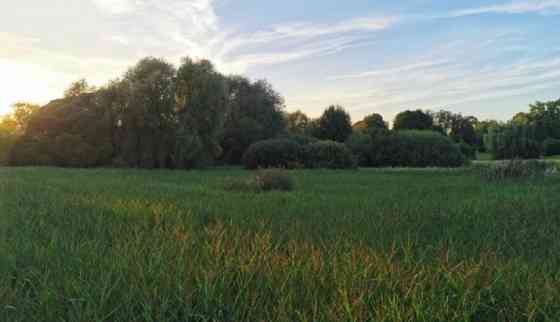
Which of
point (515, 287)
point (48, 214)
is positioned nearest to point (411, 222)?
point (515, 287)

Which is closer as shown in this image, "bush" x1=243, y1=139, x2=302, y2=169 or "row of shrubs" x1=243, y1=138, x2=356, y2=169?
"row of shrubs" x1=243, y1=138, x2=356, y2=169

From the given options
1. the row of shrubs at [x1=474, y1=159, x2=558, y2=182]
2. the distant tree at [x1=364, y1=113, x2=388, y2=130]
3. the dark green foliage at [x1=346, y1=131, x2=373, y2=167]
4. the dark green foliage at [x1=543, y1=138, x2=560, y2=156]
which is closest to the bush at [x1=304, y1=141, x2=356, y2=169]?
the dark green foliage at [x1=346, y1=131, x2=373, y2=167]

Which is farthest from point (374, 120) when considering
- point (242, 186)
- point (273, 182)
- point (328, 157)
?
point (242, 186)

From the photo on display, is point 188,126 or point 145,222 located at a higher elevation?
point 188,126

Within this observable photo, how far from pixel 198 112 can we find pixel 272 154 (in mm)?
4972

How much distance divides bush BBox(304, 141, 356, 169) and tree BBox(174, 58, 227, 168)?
5569 millimetres

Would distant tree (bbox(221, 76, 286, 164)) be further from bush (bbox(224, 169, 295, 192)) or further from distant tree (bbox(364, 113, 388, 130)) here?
bush (bbox(224, 169, 295, 192))

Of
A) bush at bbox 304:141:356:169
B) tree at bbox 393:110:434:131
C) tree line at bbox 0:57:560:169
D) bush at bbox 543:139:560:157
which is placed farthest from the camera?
bush at bbox 543:139:560:157

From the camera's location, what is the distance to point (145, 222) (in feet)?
11.1

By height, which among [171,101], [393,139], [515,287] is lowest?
[515,287]

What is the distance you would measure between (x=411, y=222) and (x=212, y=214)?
2.06 meters

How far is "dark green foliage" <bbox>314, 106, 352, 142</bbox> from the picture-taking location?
125ft

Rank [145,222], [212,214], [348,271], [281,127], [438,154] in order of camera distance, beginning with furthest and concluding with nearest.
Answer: [281,127] < [438,154] < [212,214] < [145,222] < [348,271]

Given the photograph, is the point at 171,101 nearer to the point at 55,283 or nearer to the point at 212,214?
the point at 212,214
